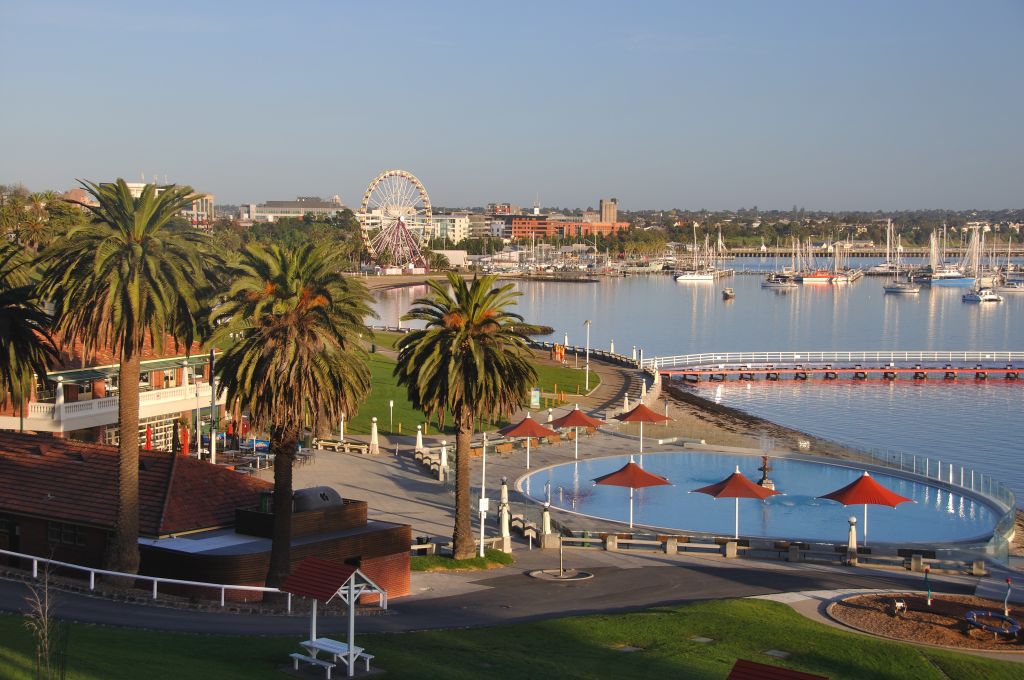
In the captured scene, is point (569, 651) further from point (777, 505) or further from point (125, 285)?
point (777, 505)

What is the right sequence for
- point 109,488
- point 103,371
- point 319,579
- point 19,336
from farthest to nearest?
point 103,371 → point 19,336 → point 109,488 → point 319,579

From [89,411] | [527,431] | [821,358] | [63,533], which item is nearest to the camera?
[63,533]

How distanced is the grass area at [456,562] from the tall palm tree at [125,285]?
346 inches

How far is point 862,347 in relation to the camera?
135500 millimetres

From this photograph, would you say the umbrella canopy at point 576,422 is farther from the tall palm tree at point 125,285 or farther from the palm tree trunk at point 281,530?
the tall palm tree at point 125,285

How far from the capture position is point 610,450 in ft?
180

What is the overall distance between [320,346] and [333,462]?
20.5 meters

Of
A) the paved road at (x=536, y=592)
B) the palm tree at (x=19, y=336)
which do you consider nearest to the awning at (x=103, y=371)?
the palm tree at (x=19, y=336)

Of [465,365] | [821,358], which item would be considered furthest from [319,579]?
[821,358]

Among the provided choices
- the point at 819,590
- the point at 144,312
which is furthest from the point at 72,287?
the point at 819,590

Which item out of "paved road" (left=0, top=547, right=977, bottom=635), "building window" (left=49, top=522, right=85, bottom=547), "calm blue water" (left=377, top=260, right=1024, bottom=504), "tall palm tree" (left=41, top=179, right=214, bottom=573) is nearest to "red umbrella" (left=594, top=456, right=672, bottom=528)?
"paved road" (left=0, top=547, right=977, bottom=635)

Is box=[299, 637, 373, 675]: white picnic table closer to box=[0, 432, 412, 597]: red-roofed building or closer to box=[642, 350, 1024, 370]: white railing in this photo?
box=[0, 432, 412, 597]: red-roofed building

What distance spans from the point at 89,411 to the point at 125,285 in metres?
16.1

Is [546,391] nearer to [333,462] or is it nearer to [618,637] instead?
[333,462]
